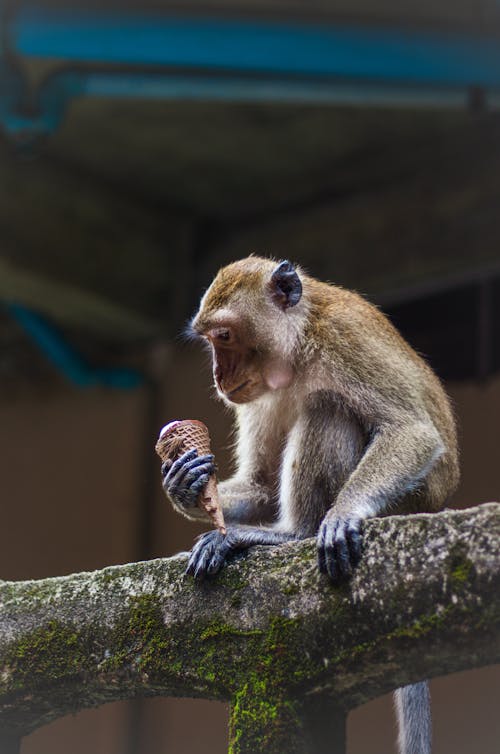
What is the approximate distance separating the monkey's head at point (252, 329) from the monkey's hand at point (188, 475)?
584 millimetres

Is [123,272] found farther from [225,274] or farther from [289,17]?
[225,274]

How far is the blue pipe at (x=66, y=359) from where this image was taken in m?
10.4

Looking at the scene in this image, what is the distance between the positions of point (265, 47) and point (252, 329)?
3.08 metres

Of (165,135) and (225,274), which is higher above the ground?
(165,135)

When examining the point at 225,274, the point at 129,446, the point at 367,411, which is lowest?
the point at 367,411

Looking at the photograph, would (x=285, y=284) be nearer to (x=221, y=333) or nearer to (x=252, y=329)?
(x=252, y=329)

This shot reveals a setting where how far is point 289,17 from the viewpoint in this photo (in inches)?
274

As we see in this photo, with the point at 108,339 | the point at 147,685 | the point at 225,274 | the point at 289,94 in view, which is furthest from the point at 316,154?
the point at 147,685

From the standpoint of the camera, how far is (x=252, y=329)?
4.50 m

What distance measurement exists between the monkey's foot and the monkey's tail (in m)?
0.89

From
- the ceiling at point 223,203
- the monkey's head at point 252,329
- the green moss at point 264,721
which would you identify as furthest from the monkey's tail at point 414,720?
the ceiling at point 223,203

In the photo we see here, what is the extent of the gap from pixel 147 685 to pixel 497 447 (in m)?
5.24

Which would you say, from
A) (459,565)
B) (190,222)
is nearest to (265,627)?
(459,565)

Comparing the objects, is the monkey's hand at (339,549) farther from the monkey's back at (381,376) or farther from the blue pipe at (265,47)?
the blue pipe at (265,47)
